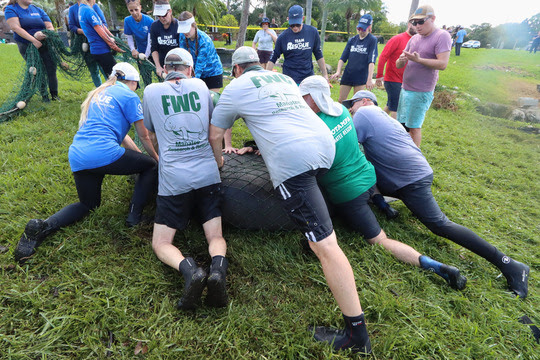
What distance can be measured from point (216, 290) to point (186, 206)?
85 cm

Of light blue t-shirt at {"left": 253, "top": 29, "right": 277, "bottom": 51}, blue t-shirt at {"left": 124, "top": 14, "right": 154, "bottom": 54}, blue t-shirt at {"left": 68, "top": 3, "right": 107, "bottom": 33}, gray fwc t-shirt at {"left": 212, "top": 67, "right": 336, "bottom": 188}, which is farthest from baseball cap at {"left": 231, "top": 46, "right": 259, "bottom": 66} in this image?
light blue t-shirt at {"left": 253, "top": 29, "right": 277, "bottom": 51}

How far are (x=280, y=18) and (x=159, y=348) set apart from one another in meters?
61.2

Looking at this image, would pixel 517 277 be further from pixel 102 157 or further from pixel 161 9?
pixel 161 9

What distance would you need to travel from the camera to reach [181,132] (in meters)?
2.52

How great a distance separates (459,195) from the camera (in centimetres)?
399

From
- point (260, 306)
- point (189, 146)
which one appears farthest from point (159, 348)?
point (189, 146)

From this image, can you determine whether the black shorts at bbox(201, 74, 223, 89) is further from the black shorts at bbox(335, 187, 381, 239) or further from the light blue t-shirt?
the light blue t-shirt

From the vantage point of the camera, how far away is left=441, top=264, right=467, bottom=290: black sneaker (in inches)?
92.0

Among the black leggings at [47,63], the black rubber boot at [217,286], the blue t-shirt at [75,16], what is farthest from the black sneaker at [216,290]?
the black leggings at [47,63]

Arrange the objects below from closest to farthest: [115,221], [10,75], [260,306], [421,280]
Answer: [260,306] < [421,280] < [115,221] < [10,75]

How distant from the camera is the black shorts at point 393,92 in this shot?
16.5 ft

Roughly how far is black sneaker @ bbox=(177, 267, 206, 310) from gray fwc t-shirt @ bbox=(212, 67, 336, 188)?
79 cm

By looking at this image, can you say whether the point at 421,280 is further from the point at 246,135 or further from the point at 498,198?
the point at 246,135

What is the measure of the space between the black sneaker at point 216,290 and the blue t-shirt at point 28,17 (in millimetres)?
6211
